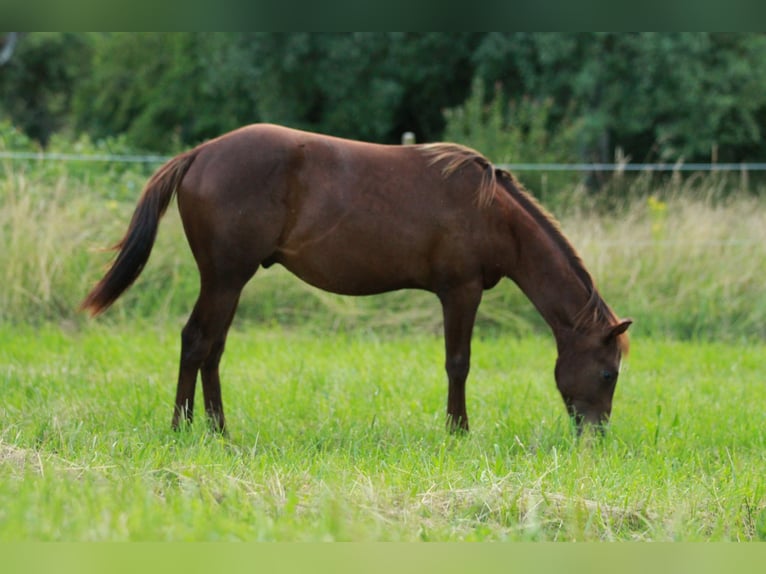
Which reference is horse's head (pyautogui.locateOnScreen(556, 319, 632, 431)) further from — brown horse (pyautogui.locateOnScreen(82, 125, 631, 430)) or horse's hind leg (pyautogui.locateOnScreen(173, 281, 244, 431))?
horse's hind leg (pyautogui.locateOnScreen(173, 281, 244, 431))

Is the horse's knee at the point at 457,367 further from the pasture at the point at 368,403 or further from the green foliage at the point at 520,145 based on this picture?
the green foliage at the point at 520,145

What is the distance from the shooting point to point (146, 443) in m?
4.42

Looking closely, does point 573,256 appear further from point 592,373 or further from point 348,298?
point 348,298

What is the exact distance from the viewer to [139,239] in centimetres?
512

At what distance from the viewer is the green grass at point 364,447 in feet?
10.4

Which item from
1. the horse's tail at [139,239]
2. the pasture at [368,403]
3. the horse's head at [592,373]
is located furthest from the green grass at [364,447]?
the horse's tail at [139,239]

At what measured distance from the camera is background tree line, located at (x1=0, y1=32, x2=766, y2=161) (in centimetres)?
1852

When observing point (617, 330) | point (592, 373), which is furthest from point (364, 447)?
point (617, 330)

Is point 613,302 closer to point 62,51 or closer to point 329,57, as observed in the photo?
Answer: point 329,57

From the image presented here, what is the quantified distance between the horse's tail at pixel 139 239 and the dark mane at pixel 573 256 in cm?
189

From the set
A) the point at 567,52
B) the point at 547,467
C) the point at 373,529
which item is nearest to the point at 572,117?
the point at 567,52

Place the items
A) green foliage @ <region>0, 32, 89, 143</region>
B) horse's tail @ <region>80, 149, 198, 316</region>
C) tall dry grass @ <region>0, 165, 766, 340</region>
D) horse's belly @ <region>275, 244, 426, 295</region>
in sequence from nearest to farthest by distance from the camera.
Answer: horse's tail @ <region>80, 149, 198, 316</region>, horse's belly @ <region>275, 244, 426, 295</region>, tall dry grass @ <region>0, 165, 766, 340</region>, green foliage @ <region>0, 32, 89, 143</region>

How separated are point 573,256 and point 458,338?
2.72 ft

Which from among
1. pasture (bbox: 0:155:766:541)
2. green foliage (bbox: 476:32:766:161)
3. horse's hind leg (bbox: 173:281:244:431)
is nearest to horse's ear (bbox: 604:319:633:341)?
pasture (bbox: 0:155:766:541)
